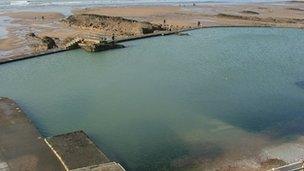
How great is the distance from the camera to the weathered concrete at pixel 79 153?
13.4 m

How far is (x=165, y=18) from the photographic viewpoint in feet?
148

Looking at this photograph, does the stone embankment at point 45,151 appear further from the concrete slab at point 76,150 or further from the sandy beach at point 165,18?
the sandy beach at point 165,18

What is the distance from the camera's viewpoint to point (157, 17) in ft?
149

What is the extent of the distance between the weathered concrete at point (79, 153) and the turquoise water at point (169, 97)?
28.4 inches

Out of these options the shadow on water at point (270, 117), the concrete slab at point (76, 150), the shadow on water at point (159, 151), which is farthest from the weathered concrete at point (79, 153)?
the shadow on water at point (270, 117)

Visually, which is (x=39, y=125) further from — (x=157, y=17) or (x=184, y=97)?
(x=157, y=17)

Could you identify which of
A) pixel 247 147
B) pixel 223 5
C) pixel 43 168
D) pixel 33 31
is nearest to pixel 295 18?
pixel 223 5

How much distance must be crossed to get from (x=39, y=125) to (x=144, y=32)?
19036mm

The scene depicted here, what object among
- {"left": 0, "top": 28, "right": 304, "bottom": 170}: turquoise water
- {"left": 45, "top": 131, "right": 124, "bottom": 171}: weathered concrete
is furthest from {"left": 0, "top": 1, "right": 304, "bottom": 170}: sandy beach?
{"left": 45, "top": 131, "right": 124, "bottom": 171}: weathered concrete

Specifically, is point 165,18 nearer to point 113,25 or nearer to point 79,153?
point 113,25

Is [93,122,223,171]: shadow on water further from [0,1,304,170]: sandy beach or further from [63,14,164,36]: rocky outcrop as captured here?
[63,14,164,36]: rocky outcrop

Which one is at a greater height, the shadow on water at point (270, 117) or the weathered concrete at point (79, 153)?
the weathered concrete at point (79, 153)

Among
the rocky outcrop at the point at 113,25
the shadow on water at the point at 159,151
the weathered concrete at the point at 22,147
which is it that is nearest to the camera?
Answer: the weathered concrete at the point at 22,147

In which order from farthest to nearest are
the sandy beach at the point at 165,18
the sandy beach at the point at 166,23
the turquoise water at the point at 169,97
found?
1. the sandy beach at the point at 165,18
2. the turquoise water at the point at 169,97
3. the sandy beach at the point at 166,23
